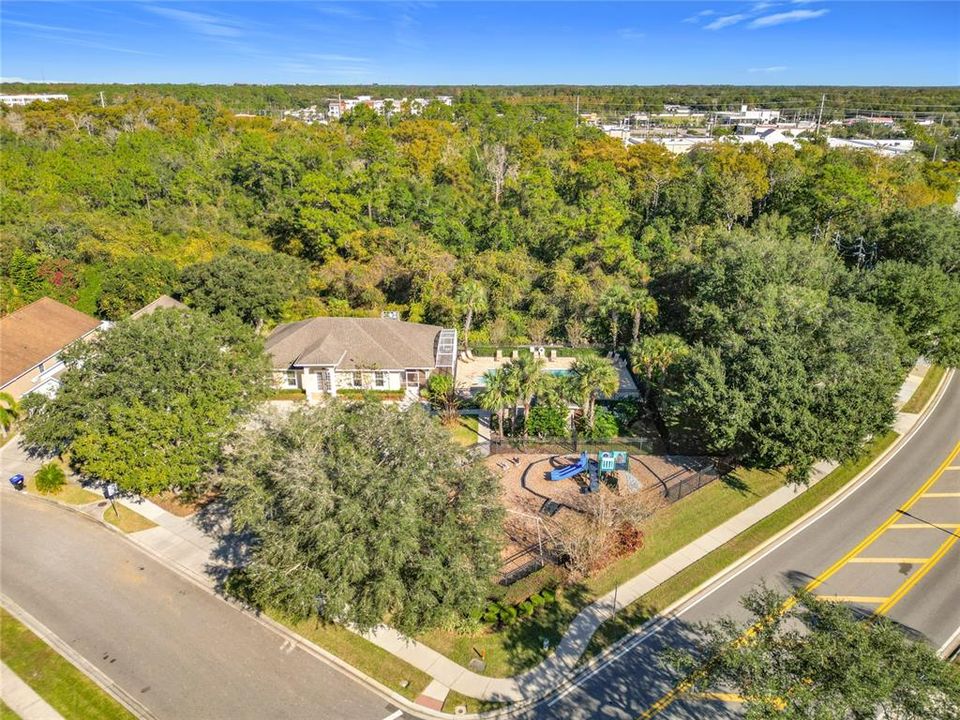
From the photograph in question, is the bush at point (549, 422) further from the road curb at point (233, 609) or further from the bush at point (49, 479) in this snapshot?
the bush at point (49, 479)

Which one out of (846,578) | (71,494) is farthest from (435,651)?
(71,494)

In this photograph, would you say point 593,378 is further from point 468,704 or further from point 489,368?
point 468,704

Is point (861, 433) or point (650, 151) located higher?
point (650, 151)

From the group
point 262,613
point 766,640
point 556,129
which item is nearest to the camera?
point 766,640

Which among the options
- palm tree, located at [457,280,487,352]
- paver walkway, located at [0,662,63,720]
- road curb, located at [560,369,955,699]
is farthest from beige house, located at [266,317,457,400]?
road curb, located at [560,369,955,699]

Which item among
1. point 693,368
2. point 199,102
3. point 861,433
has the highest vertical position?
point 199,102

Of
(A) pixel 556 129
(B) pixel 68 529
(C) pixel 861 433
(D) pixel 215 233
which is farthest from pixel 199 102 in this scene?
(C) pixel 861 433

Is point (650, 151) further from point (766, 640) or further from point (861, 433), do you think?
point (766, 640)

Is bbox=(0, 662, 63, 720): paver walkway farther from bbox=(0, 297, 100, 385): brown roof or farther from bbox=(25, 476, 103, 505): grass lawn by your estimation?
bbox=(0, 297, 100, 385): brown roof
